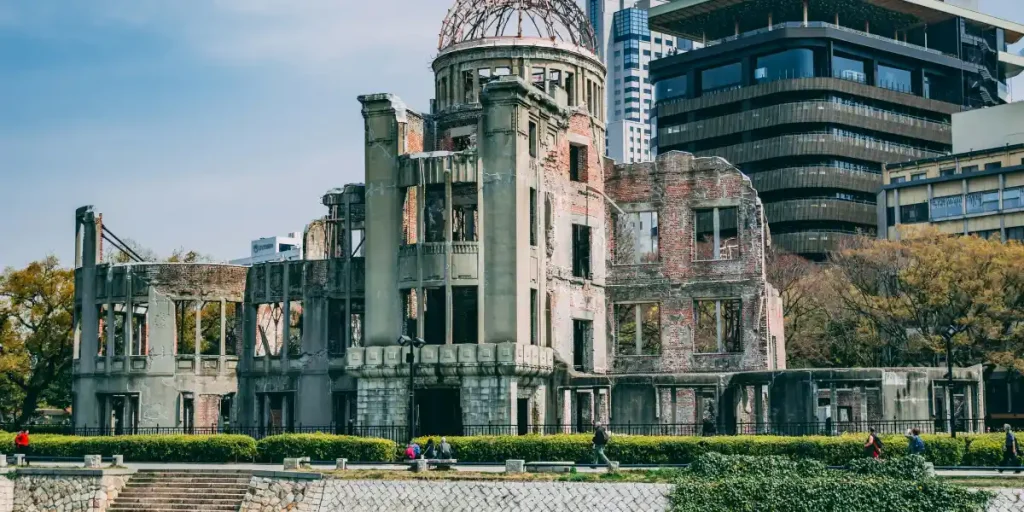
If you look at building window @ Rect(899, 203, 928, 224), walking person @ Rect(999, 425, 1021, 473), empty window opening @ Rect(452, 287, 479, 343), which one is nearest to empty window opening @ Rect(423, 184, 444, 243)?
empty window opening @ Rect(452, 287, 479, 343)

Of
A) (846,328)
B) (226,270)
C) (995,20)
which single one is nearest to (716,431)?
(226,270)

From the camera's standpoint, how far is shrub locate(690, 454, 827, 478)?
112 ft

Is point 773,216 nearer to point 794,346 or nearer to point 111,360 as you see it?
point 794,346

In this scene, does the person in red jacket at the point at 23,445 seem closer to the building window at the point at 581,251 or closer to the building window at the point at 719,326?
the building window at the point at 581,251

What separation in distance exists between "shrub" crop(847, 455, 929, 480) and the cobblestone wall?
21.9 meters

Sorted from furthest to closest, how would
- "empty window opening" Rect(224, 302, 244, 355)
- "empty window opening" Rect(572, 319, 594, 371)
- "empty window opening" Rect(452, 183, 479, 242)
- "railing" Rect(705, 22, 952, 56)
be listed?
"railing" Rect(705, 22, 952, 56)
"empty window opening" Rect(224, 302, 244, 355)
"empty window opening" Rect(572, 319, 594, 371)
"empty window opening" Rect(452, 183, 479, 242)

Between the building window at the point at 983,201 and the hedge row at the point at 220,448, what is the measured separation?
63.1 meters

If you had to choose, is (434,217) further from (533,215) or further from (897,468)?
(897,468)

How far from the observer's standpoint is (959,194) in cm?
9688

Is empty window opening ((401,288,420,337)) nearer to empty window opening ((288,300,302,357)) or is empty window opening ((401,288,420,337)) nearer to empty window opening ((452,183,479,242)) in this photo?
empty window opening ((452,183,479,242))

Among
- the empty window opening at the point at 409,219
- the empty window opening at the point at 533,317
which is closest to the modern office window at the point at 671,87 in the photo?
the empty window opening at the point at 409,219

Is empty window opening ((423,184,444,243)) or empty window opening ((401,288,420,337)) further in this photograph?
empty window opening ((423,184,444,243))

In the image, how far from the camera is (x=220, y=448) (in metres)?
44.5

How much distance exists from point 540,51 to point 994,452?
87.5 feet
